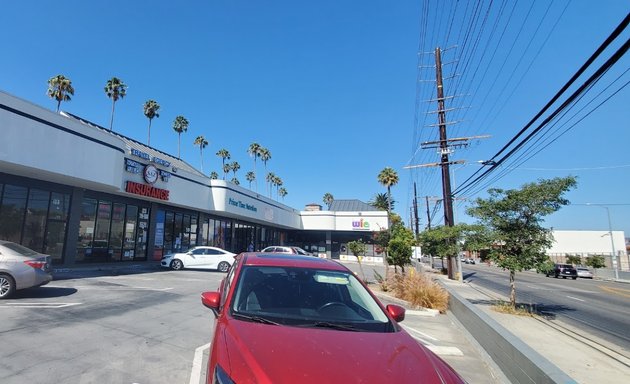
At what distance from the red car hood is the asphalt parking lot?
8.26 feet

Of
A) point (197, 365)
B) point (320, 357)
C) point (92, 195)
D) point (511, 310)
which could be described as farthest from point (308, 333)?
point (92, 195)

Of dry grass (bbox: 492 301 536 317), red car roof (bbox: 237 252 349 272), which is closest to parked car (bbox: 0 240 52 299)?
red car roof (bbox: 237 252 349 272)

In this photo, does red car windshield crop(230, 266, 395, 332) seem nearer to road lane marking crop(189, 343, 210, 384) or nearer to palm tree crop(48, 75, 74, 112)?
road lane marking crop(189, 343, 210, 384)

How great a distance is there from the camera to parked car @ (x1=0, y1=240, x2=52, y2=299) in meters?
9.64

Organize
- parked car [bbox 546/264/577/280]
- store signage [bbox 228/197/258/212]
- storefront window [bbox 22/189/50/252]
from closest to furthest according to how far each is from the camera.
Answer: storefront window [bbox 22/189/50/252]
store signage [bbox 228/197/258/212]
parked car [bbox 546/264/577/280]

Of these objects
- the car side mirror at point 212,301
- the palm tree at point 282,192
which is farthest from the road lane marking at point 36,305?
the palm tree at point 282,192

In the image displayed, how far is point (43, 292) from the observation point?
10898mm

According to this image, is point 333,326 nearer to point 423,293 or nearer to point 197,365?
point 197,365

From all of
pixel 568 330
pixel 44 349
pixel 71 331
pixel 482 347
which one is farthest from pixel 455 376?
pixel 568 330

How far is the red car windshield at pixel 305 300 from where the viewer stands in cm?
348

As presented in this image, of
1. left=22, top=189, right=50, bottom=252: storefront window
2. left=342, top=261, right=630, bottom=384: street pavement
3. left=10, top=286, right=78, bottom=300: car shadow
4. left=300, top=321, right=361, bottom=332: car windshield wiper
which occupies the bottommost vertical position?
left=342, top=261, right=630, bottom=384: street pavement

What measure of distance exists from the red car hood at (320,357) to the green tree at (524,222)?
408 inches

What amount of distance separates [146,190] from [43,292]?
11.0 metres

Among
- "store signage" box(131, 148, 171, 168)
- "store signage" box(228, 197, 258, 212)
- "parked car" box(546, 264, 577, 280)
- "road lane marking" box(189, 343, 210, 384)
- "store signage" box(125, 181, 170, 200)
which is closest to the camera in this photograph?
"road lane marking" box(189, 343, 210, 384)
